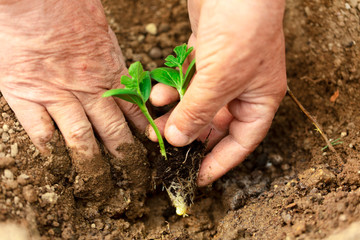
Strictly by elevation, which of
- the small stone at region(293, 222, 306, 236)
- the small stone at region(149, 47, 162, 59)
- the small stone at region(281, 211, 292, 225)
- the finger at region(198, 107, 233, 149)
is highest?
the small stone at region(149, 47, 162, 59)

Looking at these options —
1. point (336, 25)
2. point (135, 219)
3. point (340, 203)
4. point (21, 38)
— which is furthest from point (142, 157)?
point (336, 25)

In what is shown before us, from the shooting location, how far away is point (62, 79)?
1.83 meters

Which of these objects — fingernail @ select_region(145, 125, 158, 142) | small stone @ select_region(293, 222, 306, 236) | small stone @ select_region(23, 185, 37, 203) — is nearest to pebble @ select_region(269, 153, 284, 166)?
small stone @ select_region(293, 222, 306, 236)

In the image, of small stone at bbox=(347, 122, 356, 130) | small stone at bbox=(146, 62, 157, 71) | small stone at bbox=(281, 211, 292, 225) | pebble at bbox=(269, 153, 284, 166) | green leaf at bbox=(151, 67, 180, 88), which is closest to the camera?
small stone at bbox=(281, 211, 292, 225)

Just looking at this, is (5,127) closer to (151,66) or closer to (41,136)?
(41,136)

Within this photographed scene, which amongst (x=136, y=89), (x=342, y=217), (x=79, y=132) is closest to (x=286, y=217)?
(x=342, y=217)

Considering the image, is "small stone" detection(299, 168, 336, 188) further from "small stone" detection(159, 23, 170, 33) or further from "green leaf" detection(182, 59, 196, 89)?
"small stone" detection(159, 23, 170, 33)

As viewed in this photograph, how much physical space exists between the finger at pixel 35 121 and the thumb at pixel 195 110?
23.6 inches

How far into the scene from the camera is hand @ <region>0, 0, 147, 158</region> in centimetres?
176

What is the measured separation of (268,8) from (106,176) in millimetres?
1140

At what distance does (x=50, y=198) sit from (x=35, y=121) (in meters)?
0.38

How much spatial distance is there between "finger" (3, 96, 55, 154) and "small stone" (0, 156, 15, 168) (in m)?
0.15

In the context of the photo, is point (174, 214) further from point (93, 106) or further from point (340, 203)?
point (340, 203)

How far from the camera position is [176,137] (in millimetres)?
1751
